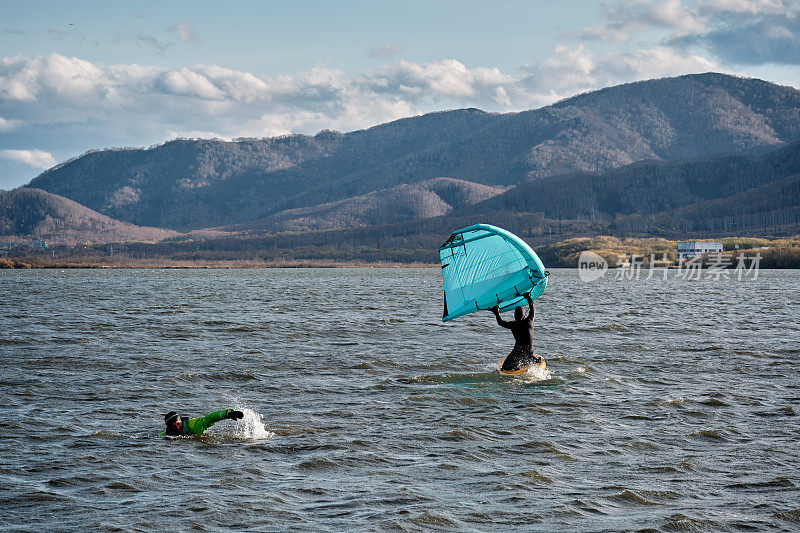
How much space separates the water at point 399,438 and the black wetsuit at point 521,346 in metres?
0.65

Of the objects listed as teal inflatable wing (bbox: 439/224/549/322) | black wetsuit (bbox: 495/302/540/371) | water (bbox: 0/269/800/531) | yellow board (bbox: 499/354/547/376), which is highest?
teal inflatable wing (bbox: 439/224/549/322)

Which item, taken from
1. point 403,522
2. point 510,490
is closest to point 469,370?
point 510,490

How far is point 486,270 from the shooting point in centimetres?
2773

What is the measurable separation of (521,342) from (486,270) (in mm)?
2988

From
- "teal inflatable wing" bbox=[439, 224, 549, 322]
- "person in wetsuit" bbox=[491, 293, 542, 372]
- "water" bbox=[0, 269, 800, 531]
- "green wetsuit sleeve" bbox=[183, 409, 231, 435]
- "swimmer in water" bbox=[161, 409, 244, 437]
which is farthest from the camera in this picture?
"person in wetsuit" bbox=[491, 293, 542, 372]

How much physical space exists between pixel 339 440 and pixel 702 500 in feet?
27.4

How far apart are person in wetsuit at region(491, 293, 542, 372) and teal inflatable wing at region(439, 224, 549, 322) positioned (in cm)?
46

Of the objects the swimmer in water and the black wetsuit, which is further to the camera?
the black wetsuit

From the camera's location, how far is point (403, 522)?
14.0 meters

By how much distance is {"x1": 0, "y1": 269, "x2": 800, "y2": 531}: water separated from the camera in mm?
14500

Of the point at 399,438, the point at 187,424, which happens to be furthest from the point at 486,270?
the point at 187,424

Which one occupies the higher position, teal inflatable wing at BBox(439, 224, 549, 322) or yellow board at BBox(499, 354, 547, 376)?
teal inflatable wing at BBox(439, 224, 549, 322)

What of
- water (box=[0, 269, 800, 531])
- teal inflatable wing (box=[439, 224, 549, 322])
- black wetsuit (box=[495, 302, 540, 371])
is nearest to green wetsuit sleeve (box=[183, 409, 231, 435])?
water (box=[0, 269, 800, 531])

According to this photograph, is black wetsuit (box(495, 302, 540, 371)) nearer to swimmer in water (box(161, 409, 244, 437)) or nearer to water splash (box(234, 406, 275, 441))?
water splash (box(234, 406, 275, 441))
